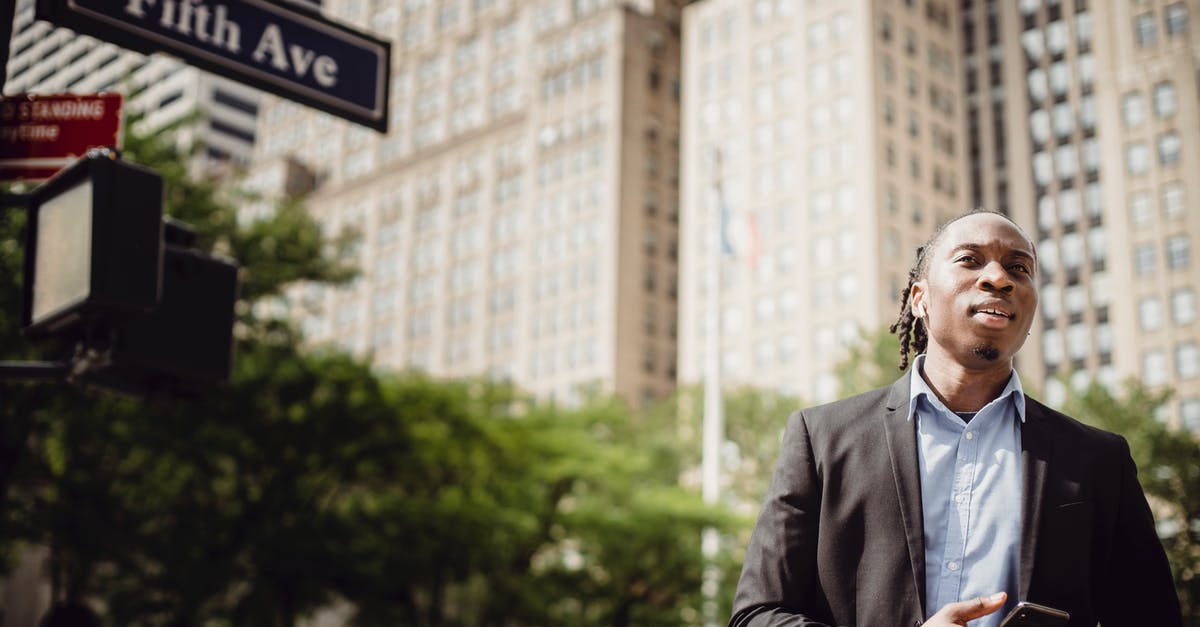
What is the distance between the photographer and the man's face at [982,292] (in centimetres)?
291

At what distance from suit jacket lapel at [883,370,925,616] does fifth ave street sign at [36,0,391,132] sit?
10.6ft

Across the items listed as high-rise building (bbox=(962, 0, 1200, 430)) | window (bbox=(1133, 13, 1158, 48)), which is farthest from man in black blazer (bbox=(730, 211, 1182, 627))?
window (bbox=(1133, 13, 1158, 48))

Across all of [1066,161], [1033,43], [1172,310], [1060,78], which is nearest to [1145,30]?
[1060,78]

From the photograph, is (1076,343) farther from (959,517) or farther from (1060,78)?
(959,517)

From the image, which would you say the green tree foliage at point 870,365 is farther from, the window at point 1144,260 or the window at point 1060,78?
the window at point 1060,78

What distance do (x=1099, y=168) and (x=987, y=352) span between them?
9656cm

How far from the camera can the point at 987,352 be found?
293 centimetres

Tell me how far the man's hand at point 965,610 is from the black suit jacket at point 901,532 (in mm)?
176

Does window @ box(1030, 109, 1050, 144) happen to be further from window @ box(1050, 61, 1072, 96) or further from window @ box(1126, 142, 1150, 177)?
window @ box(1126, 142, 1150, 177)

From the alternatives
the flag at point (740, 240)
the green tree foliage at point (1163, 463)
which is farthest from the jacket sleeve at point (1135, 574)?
the flag at point (740, 240)

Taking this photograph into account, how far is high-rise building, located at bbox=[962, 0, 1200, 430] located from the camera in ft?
252

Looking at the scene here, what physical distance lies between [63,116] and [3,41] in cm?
66

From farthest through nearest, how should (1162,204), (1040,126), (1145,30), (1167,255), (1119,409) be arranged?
(1040,126)
(1145,30)
(1162,204)
(1167,255)
(1119,409)


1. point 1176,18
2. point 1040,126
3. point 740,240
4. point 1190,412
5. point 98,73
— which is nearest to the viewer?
point 98,73
